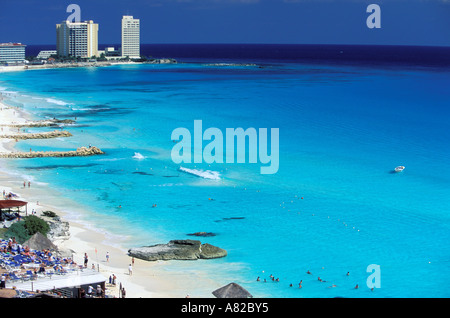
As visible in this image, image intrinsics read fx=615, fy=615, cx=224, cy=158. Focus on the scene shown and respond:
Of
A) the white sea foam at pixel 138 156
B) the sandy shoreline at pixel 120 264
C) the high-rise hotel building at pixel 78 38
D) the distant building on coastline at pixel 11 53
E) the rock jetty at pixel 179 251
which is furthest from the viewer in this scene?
the high-rise hotel building at pixel 78 38

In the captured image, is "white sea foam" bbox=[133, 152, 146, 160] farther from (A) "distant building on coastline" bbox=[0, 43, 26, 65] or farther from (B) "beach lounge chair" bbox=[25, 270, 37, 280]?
(A) "distant building on coastline" bbox=[0, 43, 26, 65]

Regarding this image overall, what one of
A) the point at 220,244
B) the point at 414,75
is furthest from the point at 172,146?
the point at 414,75

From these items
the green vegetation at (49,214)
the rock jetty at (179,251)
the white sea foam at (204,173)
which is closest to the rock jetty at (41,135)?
the white sea foam at (204,173)

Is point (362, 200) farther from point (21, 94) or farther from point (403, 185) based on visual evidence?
point (21, 94)

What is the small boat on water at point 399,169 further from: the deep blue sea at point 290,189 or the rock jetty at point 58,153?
the rock jetty at point 58,153
